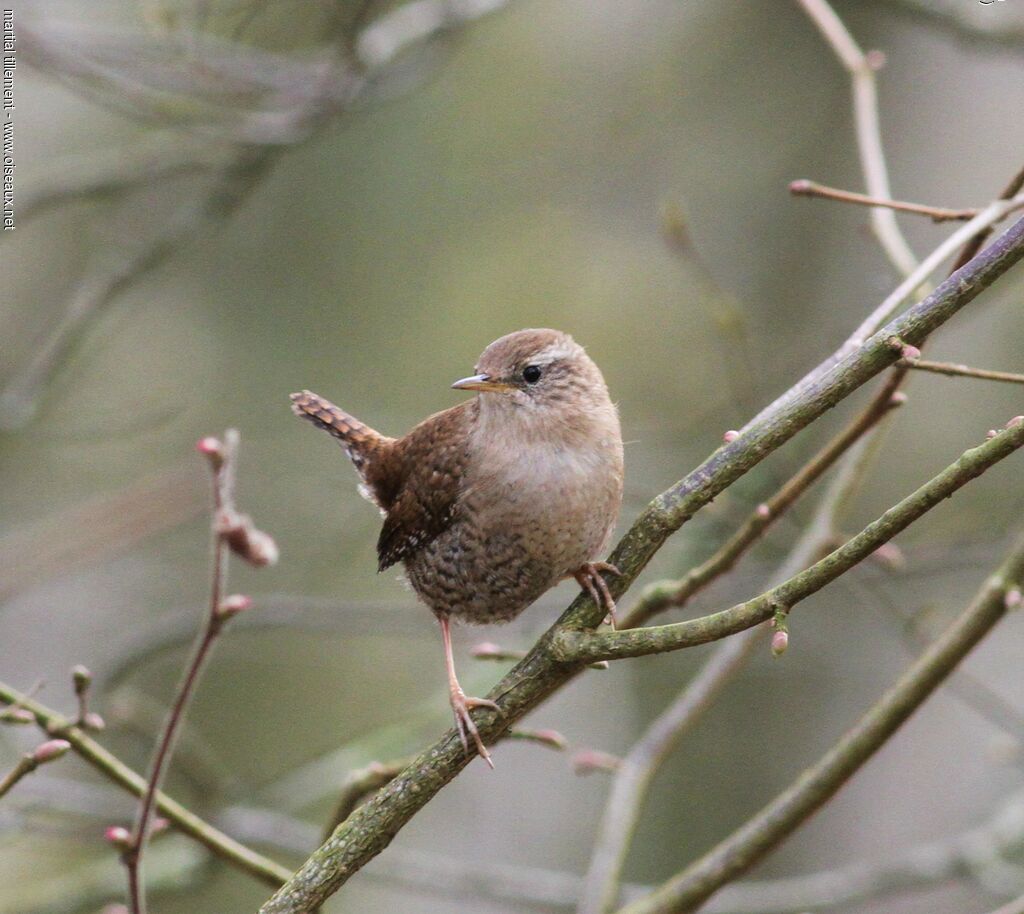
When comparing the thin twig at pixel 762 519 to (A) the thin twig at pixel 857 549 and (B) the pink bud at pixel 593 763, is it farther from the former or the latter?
(A) the thin twig at pixel 857 549

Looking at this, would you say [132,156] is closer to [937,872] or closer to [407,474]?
[407,474]

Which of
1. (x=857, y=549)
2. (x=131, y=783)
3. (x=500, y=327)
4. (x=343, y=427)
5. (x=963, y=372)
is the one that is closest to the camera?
(x=857, y=549)

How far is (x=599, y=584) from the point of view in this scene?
206cm

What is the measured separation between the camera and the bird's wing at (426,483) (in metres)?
2.88

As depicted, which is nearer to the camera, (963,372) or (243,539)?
(963,372)

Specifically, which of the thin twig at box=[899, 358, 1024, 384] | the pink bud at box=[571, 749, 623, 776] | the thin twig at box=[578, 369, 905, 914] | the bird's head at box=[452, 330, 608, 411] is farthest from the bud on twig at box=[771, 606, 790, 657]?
the pink bud at box=[571, 749, 623, 776]

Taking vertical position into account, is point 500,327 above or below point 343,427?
above

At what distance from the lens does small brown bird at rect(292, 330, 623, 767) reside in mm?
2615

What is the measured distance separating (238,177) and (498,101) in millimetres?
4619

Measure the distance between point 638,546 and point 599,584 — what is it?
174mm

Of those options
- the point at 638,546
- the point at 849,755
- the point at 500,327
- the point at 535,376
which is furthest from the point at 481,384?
the point at 500,327

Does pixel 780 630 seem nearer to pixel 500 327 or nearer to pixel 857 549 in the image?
pixel 857 549

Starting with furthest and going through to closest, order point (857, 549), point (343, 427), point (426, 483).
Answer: point (343, 427) → point (426, 483) → point (857, 549)

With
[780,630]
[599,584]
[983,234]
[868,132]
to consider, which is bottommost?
[780,630]
